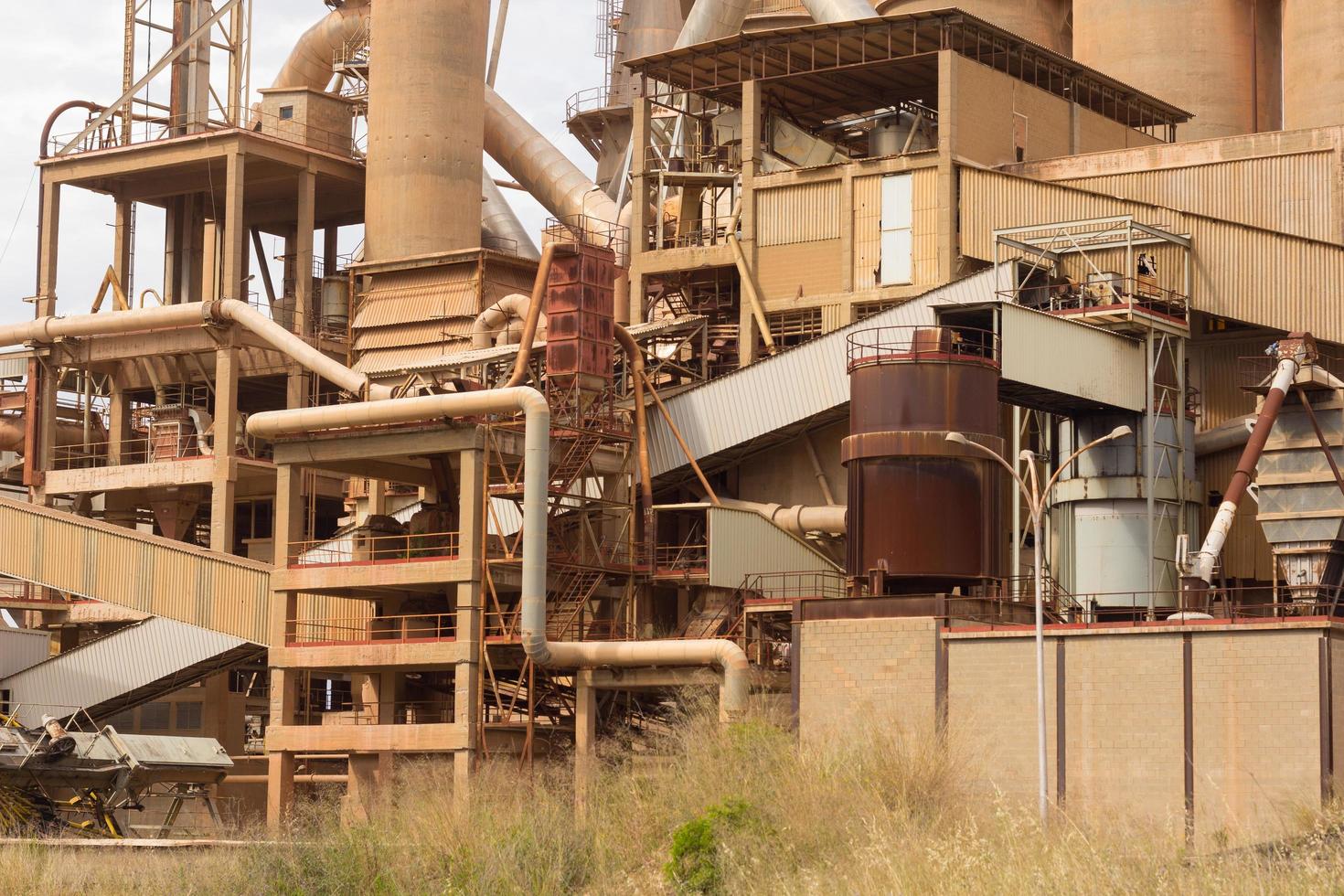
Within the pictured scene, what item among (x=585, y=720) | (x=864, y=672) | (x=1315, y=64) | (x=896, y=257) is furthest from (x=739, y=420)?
(x=1315, y=64)

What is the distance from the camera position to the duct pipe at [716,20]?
6228 centimetres

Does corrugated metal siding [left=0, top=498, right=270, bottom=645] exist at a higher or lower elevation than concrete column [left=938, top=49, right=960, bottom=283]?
lower

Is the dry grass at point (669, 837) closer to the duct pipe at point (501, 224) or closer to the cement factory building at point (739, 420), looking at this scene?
the cement factory building at point (739, 420)

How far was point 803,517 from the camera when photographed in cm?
4894

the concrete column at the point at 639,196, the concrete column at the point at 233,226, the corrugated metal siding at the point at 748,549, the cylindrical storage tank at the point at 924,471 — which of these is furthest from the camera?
the concrete column at the point at 233,226

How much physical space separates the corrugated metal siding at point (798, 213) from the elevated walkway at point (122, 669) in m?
16.4

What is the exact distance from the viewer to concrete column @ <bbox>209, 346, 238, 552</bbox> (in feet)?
183

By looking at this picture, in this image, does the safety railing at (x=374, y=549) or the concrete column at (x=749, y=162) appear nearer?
the safety railing at (x=374, y=549)

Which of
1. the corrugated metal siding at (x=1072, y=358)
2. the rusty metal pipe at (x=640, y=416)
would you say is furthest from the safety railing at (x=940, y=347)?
the rusty metal pipe at (x=640, y=416)

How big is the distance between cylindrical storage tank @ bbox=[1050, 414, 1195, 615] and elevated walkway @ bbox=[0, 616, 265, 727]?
19060 mm

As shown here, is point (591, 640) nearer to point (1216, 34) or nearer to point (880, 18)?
point (880, 18)

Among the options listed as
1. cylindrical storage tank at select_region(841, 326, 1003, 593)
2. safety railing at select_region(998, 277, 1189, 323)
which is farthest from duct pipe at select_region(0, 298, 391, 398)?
safety railing at select_region(998, 277, 1189, 323)

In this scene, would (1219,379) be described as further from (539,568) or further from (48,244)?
(48,244)

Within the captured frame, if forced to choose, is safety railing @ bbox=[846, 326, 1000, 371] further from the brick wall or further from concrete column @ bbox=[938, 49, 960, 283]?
the brick wall
